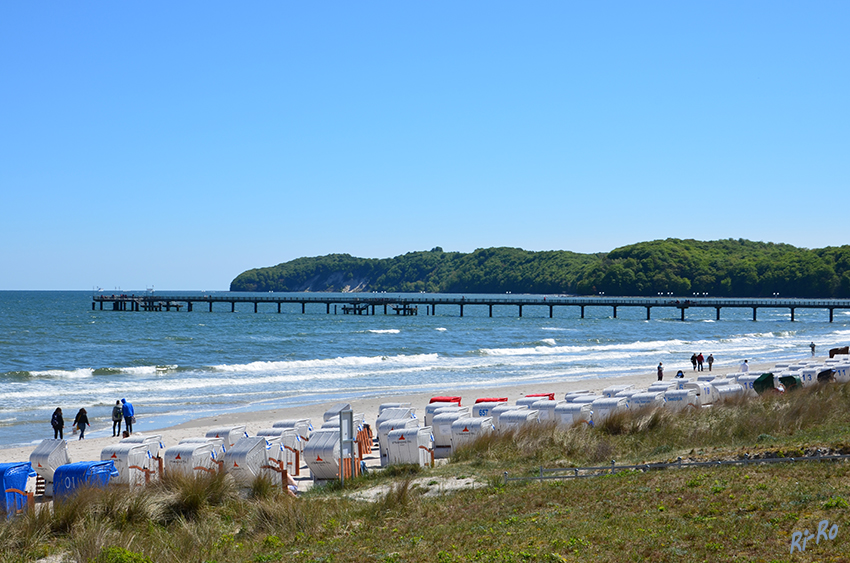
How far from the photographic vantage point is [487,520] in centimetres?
944

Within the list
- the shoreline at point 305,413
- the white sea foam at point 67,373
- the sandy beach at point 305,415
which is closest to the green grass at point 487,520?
the sandy beach at point 305,415

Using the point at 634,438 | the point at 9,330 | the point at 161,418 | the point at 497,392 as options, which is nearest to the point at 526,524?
the point at 634,438

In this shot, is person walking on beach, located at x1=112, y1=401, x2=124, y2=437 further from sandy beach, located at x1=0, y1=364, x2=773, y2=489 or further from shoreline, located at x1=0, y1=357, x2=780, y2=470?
sandy beach, located at x1=0, y1=364, x2=773, y2=489

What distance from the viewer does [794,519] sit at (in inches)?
324

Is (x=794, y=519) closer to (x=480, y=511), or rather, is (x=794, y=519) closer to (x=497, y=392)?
(x=480, y=511)

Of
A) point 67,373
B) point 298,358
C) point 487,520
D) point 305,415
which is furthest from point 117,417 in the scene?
point 298,358

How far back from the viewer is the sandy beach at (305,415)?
1888 centimetres

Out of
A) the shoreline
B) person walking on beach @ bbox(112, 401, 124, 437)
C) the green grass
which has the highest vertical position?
the green grass

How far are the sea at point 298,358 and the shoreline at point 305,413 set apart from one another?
0.78m

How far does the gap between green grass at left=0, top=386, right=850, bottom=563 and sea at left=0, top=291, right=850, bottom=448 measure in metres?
13.1

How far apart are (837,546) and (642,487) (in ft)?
10.1

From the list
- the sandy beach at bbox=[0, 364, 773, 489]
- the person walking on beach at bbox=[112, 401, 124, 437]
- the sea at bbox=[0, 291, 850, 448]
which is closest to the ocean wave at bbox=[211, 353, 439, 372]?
the sea at bbox=[0, 291, 850, 448]

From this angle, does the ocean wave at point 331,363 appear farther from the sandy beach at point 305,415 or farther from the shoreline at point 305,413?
the sandy beach at point 305,415

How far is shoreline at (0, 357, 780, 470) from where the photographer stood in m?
19.6
